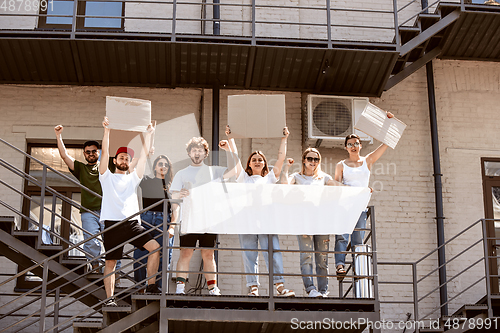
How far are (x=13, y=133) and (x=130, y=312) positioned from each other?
437 cm

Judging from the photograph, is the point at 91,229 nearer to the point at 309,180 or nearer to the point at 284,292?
the point at 284,292

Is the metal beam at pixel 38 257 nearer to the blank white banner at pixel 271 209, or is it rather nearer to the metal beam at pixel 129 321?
the metal beam at pixel 129 321

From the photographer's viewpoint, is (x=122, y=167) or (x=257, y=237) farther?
(x=122, y=167)

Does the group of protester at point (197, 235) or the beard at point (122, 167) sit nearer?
the group of protester at point (197, 235)

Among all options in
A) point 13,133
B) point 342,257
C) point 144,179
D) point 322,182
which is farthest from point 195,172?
point 13,133

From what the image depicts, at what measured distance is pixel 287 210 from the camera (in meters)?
7.15

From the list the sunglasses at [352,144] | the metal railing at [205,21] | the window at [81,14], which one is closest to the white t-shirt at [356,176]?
the sunglasses at [352,144]

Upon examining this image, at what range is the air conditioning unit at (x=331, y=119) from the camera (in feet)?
32.5

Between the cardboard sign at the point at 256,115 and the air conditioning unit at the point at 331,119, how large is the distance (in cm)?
263

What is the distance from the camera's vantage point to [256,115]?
7.30 meters

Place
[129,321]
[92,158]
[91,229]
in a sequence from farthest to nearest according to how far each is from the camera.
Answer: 1. [92,158]
2. [91,229]
3. [129,321]

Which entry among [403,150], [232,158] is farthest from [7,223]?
[403,150]

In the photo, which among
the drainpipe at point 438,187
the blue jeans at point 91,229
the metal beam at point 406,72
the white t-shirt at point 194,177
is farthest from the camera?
the metal beam at point 406,72

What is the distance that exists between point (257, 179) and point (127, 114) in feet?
5.46
